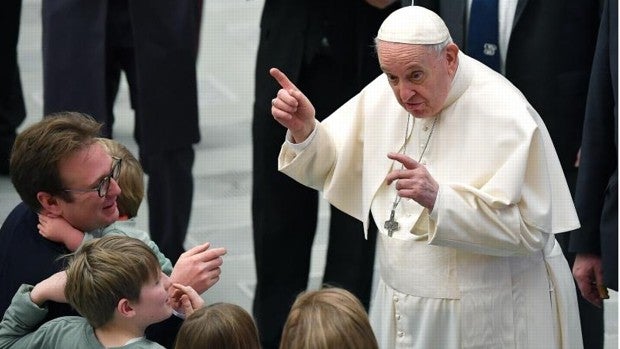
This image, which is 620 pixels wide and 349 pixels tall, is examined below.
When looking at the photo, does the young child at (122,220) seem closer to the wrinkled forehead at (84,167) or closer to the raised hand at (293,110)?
the wrinkled forehead at (84,167)

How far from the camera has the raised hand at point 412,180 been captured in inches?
160

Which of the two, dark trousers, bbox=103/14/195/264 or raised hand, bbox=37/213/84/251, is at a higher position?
raised hand, bbox=37/213/84/251

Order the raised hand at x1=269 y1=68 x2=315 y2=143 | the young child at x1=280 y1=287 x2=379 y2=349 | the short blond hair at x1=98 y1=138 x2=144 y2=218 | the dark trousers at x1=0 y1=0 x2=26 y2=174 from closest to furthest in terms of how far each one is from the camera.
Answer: the young child at x1=280 y1=287 x2=379 y2=349 < the raised hand at x1=269 y1=68 x2=315 y2=143 < the short blond hair at x1=98 y1=138 x2=144 y2=218 < the dark trousers at x1=0 y1=0 x2=26 y2=174

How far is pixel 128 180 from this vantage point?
14.8ft

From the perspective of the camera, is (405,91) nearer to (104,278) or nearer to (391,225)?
(391,225)

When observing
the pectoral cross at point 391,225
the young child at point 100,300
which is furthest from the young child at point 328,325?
the pectoral cross at point 391,225

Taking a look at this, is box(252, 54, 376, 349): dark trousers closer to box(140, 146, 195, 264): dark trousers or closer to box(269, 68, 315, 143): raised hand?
box(140, 146, 195, 264): dark trousers

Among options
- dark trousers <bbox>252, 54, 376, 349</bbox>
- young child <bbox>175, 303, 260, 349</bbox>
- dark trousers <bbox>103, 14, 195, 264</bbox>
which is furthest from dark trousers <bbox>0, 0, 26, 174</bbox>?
young child <bbox>175, 303, 260, 349</bbox>

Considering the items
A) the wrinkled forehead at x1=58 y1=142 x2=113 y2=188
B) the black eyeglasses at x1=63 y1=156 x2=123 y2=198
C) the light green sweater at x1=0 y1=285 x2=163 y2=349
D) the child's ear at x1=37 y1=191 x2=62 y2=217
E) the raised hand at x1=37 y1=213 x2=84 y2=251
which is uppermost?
the wrinkled forehead at x1=58 y1=142 x2=113 y2=188

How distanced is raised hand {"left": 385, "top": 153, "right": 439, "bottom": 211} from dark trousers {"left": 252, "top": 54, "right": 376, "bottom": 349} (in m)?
1.73

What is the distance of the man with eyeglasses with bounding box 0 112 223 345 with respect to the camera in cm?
415

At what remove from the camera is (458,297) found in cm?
439

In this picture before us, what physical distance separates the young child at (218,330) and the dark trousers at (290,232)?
2.12m

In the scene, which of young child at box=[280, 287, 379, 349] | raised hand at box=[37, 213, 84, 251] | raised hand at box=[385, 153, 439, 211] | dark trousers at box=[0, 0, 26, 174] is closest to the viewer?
young child at box=[280, 287, 379, 349]
